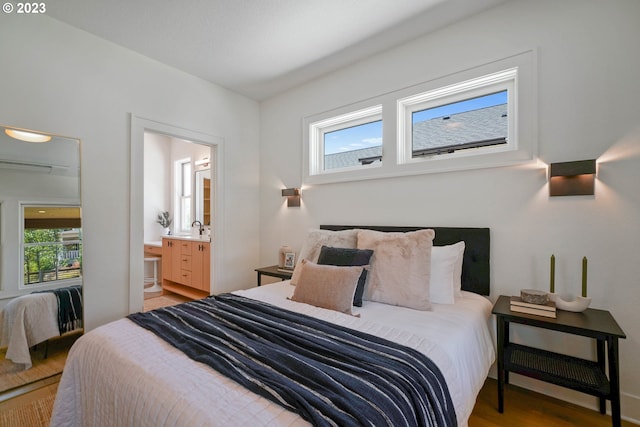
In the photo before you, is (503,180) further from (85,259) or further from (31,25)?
(31,25)

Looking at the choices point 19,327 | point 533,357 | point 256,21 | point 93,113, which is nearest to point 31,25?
point 93,113

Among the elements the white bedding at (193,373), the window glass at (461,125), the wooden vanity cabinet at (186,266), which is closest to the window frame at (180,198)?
the wooden vanity cabinet at (186,266)

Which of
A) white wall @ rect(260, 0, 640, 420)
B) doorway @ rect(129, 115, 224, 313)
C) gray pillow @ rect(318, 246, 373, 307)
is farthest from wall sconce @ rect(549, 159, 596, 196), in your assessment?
doorway @ rect(129, 115, 224, 313)

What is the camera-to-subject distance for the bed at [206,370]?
3.01ft

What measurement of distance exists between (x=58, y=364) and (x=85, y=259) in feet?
2.75

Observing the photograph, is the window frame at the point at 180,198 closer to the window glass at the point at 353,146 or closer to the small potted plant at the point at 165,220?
the small potted plant at the point at 165,220

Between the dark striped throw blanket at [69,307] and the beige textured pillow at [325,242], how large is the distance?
178cm

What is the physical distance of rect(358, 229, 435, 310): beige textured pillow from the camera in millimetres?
1874

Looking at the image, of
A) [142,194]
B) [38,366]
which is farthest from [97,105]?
[38,366]

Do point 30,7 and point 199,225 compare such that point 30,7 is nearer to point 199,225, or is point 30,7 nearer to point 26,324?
point 26,324

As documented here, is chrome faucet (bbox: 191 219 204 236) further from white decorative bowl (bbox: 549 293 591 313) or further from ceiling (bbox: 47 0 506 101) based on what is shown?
white decorative bowl (bbox: 549 293 591 313)

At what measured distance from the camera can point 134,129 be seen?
2.67m

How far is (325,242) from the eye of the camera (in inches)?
98.7

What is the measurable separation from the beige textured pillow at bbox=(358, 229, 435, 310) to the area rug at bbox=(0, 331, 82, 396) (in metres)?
2.48
